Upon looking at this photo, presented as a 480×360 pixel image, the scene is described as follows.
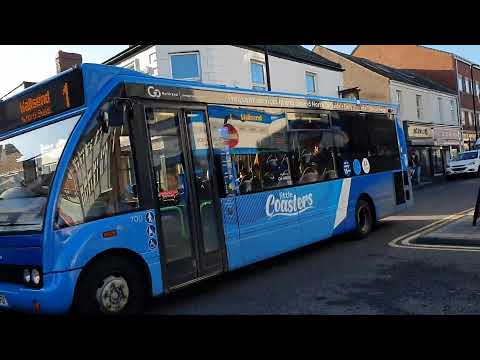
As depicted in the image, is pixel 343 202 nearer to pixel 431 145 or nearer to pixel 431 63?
pixel 431 145

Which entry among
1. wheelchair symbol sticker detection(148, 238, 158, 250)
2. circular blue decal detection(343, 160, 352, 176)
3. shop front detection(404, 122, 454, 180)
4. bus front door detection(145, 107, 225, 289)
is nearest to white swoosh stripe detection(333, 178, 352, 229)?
circular blue decal detection(343, 160, 352, 176)

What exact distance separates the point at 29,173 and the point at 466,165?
87.4 feet

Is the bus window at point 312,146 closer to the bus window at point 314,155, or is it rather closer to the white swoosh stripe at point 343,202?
the bus window at point 314,155

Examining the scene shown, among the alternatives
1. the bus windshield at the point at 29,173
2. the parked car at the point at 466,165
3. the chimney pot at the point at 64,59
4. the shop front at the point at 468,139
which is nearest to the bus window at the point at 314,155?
the bus windshield at the point at 29,173

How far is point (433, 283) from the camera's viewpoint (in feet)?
18.4

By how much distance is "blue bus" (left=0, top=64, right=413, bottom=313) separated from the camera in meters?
4.47

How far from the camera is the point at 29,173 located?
486cm

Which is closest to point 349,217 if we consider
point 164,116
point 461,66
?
point 164,116

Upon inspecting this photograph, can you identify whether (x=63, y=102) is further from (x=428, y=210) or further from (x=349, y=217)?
(x=428, y=210)

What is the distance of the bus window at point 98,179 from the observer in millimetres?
4496

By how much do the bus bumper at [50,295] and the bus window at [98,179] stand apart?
1.81 feet

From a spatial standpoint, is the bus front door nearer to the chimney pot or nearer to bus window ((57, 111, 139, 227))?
bus window ((57, 111, 139, 227))

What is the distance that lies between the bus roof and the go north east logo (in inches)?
96.7

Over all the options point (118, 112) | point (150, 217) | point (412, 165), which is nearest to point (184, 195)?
point (150, 217)
